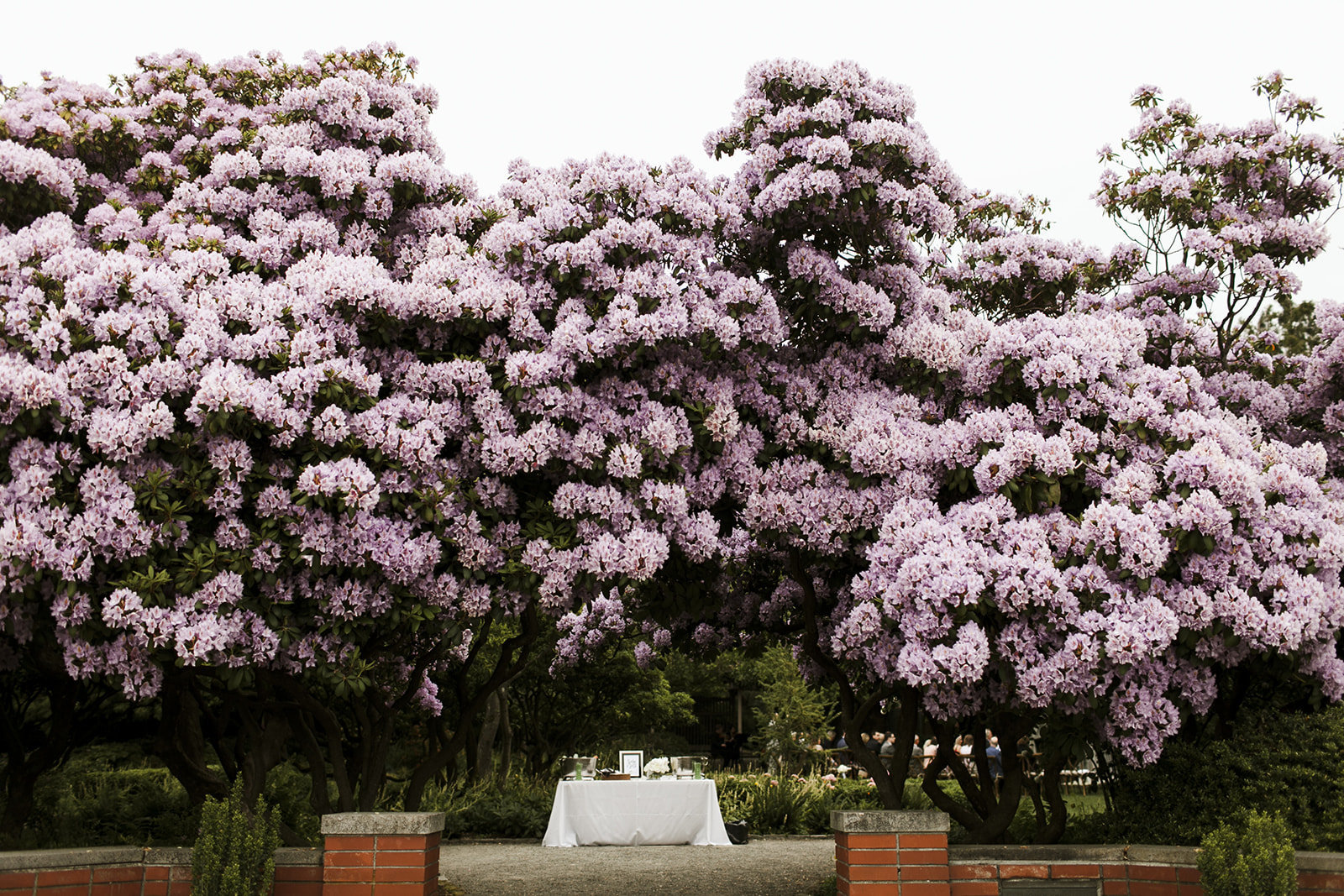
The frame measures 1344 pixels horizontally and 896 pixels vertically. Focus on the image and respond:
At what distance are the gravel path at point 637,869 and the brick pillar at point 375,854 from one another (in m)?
2.31

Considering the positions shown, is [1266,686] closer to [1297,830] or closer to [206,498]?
[1297,830]

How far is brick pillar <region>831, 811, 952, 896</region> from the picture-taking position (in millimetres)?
5496

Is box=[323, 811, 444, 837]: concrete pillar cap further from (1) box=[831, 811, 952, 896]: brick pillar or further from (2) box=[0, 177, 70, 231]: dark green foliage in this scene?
(2) box=[0, 177, 70, 231]: dark green foliage

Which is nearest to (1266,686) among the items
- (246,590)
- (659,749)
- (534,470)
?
(534,470)

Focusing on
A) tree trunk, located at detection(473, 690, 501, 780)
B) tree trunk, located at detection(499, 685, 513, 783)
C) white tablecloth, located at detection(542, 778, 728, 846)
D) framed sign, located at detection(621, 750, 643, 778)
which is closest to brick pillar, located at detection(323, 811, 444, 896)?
white tablecloth, located at detection(542, 778, 728, 846)

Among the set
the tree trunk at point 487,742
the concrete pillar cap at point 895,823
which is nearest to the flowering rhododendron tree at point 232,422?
the concrete pillar cap at point 895,823

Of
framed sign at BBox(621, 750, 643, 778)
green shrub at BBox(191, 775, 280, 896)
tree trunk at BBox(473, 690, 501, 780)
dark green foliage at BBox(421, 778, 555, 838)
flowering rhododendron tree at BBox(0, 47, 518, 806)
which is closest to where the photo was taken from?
green shrub at BBox(191, 775, 280, 896)

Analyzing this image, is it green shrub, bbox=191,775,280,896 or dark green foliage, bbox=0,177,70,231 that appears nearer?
green shrub, bbox=191,775,280,896

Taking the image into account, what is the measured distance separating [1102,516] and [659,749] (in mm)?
19084

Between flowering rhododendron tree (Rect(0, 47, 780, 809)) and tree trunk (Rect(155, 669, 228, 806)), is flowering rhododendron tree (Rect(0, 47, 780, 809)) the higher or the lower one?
the higher one

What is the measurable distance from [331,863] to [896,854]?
2979 mm

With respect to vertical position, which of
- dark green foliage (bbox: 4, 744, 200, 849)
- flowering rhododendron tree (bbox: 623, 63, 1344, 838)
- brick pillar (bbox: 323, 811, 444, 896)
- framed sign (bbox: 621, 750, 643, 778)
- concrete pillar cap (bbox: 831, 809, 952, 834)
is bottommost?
dark green foliage (bbox: 4, 744, 200, 849)

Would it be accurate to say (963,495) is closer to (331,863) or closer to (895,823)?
(895,823)

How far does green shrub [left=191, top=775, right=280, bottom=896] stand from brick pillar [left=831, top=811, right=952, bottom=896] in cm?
297
